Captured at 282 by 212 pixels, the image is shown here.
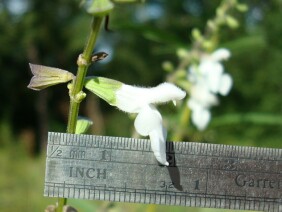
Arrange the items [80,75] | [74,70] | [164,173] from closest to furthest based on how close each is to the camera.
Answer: [80,75]
[164,173]
[74,70]

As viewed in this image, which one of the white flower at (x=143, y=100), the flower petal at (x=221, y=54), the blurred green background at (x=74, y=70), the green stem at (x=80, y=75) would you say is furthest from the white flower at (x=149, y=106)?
the blurred green background at (x=74, y=70)

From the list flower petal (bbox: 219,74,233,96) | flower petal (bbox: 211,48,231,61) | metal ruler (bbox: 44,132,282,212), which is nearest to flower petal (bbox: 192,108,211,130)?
flower petal (bbox: 219,74,233,96)

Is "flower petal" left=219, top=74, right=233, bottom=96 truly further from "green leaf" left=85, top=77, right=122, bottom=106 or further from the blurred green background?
the blurred green background

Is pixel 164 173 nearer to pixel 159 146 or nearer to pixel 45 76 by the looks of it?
pixel 159 146

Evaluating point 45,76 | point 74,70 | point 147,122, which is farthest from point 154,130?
point 74,70

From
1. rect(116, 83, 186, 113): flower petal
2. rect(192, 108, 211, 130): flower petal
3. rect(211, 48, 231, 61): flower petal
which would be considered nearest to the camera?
rect(116, 83, 186, 113): flower petal

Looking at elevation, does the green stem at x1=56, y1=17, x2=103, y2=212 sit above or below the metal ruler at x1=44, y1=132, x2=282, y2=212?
above
